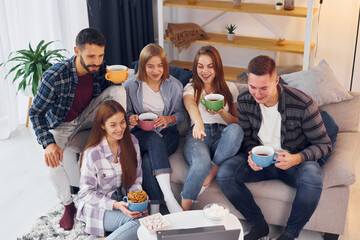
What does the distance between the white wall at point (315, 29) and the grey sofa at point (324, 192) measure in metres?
1.61

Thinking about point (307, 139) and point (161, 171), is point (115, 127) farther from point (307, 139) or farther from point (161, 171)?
point (307, 139)

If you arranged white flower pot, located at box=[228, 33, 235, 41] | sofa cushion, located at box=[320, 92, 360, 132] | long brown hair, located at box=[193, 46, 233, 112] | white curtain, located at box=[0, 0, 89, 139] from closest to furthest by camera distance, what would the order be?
long brown hair, located at box=[193, 46, 233, 112], sofa cushion, located at box=[320, 92, 360, 132], white curtain, located at box=[0, 0, 89, 139], white flower pot, located at box=[228, 33, 235, 41]

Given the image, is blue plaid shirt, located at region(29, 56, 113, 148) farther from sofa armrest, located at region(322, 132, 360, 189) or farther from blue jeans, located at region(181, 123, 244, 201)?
sofa armrest, located at region(322, 132, 360, 189)

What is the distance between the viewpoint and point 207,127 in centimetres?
284

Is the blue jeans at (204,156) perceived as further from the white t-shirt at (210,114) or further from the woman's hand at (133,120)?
the woman's hand at (133,120)

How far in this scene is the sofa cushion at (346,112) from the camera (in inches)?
113

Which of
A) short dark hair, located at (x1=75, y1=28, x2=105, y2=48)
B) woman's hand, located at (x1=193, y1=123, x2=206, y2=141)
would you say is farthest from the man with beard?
woman's hand, located at (x1=193, y1=123, x2=206, y2=141)

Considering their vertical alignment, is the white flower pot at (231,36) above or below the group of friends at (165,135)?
above

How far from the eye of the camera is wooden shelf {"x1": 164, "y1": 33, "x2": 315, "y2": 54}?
164 inches

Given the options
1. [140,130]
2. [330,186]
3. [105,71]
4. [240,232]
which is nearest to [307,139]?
[330,186]

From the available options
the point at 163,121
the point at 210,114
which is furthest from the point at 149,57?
the point at 210,114

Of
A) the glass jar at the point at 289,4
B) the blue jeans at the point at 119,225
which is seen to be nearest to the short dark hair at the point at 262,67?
the blue jeans at the point at 119,225

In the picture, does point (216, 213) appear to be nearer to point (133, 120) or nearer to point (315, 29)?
point (133, 120)

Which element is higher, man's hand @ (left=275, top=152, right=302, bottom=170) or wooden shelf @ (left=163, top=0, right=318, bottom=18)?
wooden shelf @ (left=163, top=0, right=318, bottom=18)
